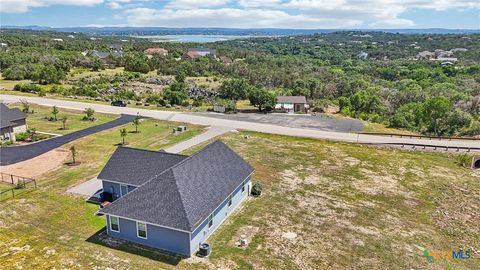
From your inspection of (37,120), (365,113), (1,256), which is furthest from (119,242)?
(365,113)

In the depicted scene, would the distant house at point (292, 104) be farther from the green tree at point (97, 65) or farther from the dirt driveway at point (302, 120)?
the green tree at point (97, 65)

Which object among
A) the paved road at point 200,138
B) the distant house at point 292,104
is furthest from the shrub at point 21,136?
the distant house at point 292,104

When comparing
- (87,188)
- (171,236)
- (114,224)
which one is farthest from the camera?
(87,188)

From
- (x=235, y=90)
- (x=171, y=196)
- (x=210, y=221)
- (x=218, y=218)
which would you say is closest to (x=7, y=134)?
(x=171, y=196)

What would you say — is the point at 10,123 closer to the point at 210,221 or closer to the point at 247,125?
the point at 247,125

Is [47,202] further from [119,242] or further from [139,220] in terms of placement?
[139,220]

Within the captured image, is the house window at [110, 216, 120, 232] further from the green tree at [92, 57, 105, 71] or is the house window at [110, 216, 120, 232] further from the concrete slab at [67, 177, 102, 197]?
the green tree at [92, 57, 105, 71]
